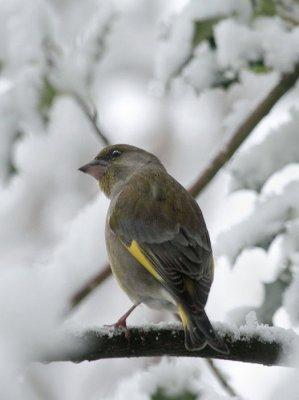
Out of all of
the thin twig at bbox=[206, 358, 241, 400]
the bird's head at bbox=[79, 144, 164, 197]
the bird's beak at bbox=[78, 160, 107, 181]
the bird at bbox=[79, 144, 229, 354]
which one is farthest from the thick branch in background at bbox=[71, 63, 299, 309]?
the bird's beak at bbox=[78, 160, 107, 181]

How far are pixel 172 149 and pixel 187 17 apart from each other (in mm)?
4353

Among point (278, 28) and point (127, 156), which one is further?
point (127, 156)

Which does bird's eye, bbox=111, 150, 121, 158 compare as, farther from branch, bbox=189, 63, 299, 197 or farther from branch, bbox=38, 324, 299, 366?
branch, bbox=38, 324, 299, 366

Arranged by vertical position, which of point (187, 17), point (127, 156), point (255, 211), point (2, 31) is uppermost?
point (2, 31)

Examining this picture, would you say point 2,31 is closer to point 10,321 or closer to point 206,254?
point 206,254

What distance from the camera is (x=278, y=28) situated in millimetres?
2777

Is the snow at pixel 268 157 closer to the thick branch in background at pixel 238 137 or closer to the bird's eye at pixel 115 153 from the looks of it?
the thick branch in background at pixel 238 137

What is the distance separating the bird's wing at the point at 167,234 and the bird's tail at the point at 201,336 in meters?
0.26

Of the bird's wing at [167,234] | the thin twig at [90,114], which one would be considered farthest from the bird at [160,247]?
the thin twig at [90,114]

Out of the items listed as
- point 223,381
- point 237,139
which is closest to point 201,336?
point 223,381

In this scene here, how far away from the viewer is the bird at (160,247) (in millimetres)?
3096

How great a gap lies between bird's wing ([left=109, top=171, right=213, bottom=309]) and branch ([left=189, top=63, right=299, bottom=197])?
0.38m

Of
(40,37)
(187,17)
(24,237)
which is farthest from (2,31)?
(24,237)

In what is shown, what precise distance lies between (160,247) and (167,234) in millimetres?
104
